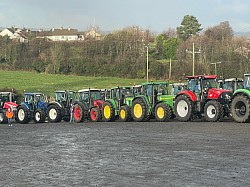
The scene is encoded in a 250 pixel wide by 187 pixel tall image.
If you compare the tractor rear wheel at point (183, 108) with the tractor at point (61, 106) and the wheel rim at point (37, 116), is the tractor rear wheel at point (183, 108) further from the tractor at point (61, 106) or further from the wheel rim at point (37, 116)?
the wheel rim at point (37, 116)

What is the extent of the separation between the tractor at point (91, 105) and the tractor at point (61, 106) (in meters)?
0.46

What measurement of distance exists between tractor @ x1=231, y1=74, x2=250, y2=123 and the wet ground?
6.91ft

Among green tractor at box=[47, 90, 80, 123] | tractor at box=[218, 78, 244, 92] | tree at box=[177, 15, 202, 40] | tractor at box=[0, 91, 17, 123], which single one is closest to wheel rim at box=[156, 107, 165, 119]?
tractor at box=[218, 78, 244, 92]

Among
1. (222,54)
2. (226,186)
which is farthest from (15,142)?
(222,54)

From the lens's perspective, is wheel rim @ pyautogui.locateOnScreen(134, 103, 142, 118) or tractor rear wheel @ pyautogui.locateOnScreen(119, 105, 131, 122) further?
tractor rear wheel @ pyautogui.locateOnScreen(119, 105, 131, 122)

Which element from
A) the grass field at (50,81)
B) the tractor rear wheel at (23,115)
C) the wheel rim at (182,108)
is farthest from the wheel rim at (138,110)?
the grass field at (50,81)

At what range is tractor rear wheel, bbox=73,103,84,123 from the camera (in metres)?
28.2

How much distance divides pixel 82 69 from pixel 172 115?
167 feet

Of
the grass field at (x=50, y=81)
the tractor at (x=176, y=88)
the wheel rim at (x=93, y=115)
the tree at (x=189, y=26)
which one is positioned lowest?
the wheel rim at (x=93, y=115)

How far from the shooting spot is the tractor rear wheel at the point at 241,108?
20391mm

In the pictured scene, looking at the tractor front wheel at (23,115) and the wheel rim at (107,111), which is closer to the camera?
the wheel rim at (107,111)

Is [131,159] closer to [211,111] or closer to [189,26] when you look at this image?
[211,111]

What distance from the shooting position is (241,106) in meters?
20.9

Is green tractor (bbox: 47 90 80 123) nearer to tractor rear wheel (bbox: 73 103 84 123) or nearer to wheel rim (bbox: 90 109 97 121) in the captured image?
tractor rear wheel (bbox: 73 103 84 123)
